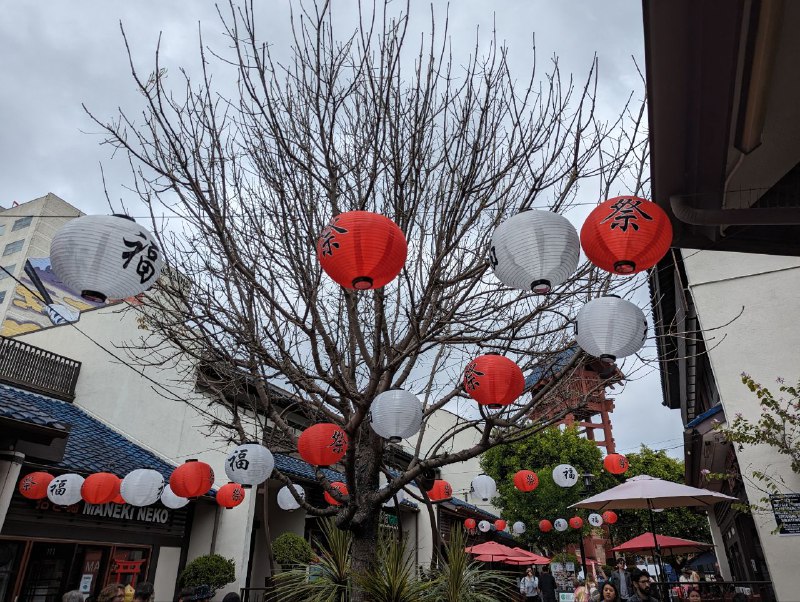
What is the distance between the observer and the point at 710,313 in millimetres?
8109

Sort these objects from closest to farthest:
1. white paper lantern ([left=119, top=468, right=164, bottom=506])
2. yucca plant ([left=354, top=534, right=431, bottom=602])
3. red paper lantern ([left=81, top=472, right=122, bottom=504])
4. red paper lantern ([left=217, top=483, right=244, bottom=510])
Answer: yucca plant ([left=354, top=534, right=431, bottom=602])
white paper lantern ([left=119, top=468, right=164, bottom=506])
red paper lantern ([left=81, top=472, right=122, bottom=504])
red paper lantern ([left=217, top=483, right=244, bottom=510])

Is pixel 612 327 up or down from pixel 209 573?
up

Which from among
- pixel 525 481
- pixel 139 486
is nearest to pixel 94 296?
pixel 139 486

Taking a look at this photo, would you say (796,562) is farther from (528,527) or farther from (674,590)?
(528,527)

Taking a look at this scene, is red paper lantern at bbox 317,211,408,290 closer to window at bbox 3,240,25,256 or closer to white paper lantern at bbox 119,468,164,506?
white paper lantern at bbox 119,468,164,506

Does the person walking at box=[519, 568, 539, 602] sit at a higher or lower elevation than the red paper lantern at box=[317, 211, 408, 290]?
lower

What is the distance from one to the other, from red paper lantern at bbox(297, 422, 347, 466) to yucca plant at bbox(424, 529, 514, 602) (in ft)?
6.37

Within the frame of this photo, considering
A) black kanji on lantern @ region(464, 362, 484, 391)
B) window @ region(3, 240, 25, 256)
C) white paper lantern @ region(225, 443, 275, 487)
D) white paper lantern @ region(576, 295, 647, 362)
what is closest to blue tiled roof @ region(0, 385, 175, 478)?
white paper lantern @ region(225, 443, 275, 487)

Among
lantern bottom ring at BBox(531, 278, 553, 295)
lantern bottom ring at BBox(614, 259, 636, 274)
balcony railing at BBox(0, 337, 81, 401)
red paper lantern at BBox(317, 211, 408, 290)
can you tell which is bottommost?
lantern bottom ring at BBox(531, 278, 553, 295)

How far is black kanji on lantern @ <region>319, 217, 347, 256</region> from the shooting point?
3.84m

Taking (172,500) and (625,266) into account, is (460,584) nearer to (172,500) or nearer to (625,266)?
(625,266)

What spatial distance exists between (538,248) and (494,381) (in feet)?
5.54

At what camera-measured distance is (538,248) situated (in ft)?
12.6

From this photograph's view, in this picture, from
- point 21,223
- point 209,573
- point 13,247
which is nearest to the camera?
point 209,573
